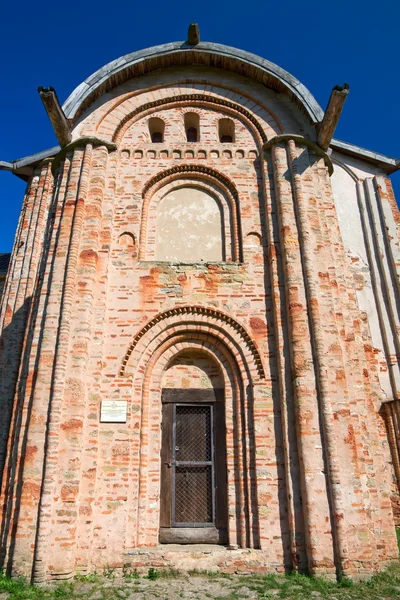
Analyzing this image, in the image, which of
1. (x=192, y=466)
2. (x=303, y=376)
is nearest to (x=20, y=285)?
(x=192, y=466)

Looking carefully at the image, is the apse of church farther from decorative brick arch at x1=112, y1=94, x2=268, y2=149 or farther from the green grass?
the green grass

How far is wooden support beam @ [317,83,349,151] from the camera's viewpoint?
836 centimetres

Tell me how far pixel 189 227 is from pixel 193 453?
4203 mm

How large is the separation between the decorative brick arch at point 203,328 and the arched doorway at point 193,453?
1.57 ft

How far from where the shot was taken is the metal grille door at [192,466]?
7035 mm

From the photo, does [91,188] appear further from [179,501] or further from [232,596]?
[232,596]

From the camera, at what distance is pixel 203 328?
7.78 meters

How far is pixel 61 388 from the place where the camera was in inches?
270

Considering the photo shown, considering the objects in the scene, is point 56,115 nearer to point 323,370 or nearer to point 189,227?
point 189,227

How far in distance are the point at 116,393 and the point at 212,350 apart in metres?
1.75

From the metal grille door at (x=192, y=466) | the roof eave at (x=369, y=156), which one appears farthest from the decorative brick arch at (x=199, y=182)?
the roof eave at (x=369, y=156)

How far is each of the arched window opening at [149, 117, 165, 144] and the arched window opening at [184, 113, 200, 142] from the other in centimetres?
56

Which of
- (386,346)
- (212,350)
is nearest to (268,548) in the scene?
(212,350)

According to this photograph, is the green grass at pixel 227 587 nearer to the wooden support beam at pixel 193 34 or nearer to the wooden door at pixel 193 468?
the wooden door at pixel 193 468
